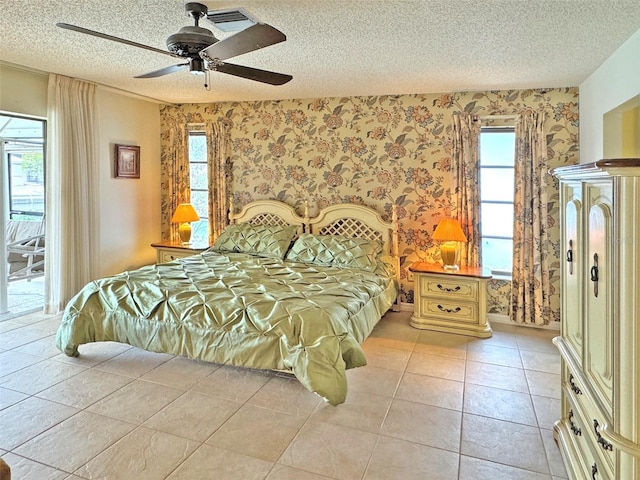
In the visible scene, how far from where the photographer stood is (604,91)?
349cm

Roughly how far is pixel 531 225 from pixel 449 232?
0.89 m

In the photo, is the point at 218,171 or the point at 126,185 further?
the point at 218,171

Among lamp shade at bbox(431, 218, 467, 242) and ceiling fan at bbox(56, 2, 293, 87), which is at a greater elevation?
ceiling fan at bbox(56, 2, 293, 87)

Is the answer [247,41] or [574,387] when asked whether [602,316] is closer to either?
[574,387]

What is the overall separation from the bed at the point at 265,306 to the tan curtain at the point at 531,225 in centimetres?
130

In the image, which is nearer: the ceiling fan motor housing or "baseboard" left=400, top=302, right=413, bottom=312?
the ceiling fan motor housing

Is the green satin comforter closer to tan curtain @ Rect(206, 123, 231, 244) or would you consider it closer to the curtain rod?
tan curtain @ Rect(206, 123, 231, 244)

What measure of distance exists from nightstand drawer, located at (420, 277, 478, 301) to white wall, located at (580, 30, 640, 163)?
159cm

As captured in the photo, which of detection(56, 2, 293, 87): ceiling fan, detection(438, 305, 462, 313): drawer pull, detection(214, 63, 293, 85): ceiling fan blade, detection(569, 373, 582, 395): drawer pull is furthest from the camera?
detection(438, 305, 462, 313): drawer pull

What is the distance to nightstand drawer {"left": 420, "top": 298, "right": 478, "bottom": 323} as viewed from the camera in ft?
13.9

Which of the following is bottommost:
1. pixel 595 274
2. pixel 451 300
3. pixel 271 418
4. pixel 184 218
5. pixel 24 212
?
pixel 271 418

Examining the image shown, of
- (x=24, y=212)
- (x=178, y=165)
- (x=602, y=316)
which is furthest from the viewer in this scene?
(x=24, y=212)

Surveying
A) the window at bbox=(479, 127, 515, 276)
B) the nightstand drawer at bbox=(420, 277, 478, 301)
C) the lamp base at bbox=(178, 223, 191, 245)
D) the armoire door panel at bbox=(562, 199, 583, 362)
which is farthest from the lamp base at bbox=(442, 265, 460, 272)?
the lamp base at bbox=(178, 223, 191, 245)

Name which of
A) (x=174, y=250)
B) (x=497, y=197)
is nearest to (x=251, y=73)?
(x=497, y=197)
